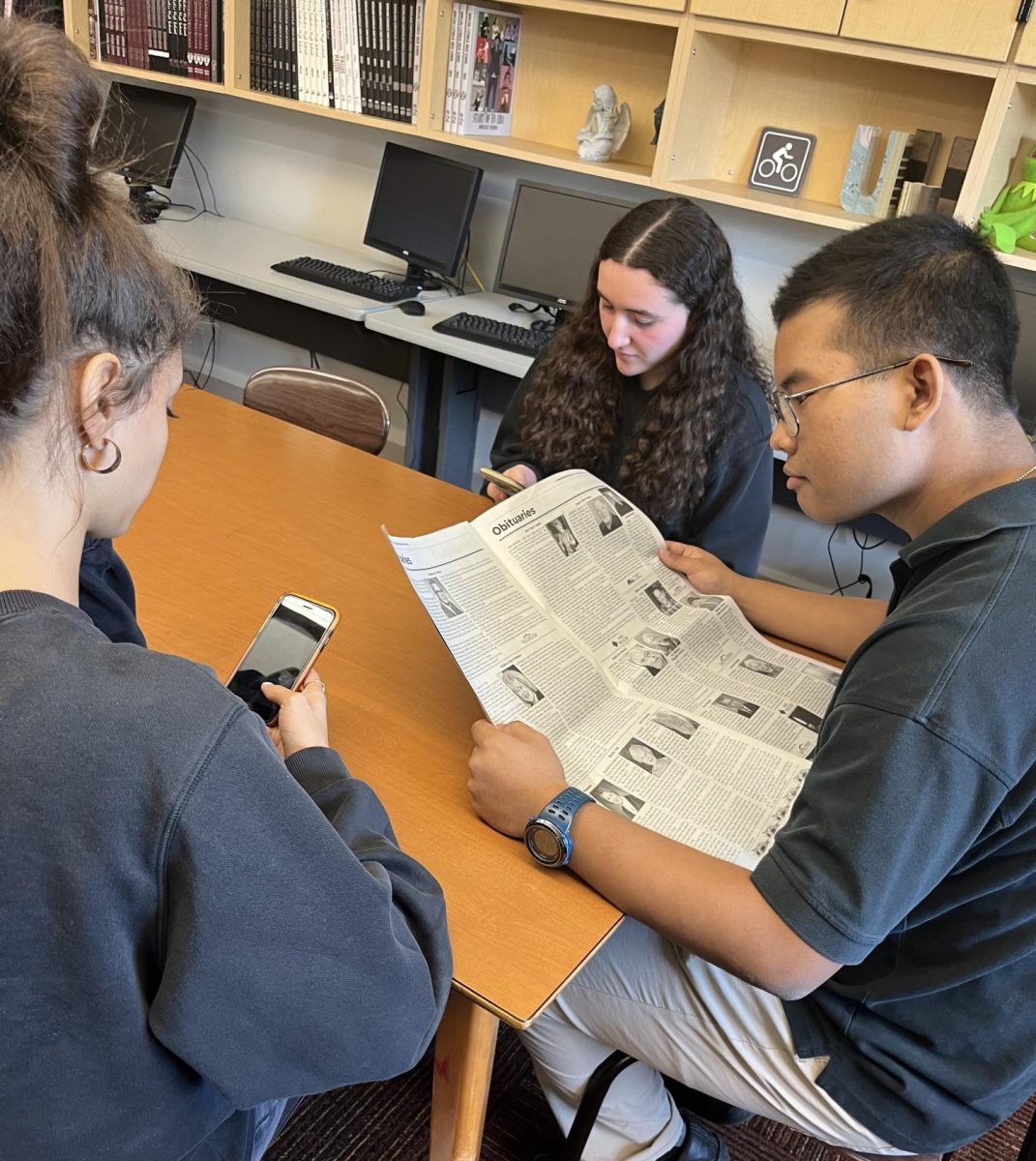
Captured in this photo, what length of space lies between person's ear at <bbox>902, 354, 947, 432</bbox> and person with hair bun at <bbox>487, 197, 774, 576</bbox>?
783 mm

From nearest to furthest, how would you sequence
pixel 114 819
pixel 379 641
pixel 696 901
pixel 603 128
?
pixel 114 819 → pixel 696 901 → pixel 379 641 → pixel 603 128

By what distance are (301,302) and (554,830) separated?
2.28m

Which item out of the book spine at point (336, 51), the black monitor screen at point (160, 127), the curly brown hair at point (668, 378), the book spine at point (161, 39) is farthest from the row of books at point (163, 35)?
the curly brown hair at point (668, 378)

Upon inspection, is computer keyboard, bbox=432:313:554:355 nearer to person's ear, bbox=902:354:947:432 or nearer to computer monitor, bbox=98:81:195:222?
computer monitor, bbox=98:81:195:222

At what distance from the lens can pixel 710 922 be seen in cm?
87

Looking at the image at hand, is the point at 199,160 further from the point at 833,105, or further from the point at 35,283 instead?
the point at 35,283

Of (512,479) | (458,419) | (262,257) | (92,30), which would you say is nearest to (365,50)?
(262,257)

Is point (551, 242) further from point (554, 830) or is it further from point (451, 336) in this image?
point (554, 830)

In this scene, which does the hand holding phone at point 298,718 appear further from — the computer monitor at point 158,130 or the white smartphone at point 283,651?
the computer monitor at point 158,130

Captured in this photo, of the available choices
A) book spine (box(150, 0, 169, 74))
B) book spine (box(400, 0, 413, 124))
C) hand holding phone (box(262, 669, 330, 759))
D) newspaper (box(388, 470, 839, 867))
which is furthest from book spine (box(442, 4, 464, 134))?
hand holding phone (box(262, 669, 330, 759))

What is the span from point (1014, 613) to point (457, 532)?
626 mm

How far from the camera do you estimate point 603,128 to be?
9.14 feet

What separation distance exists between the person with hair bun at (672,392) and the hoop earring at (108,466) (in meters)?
1.04

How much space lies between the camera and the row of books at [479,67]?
2822 millimetres
